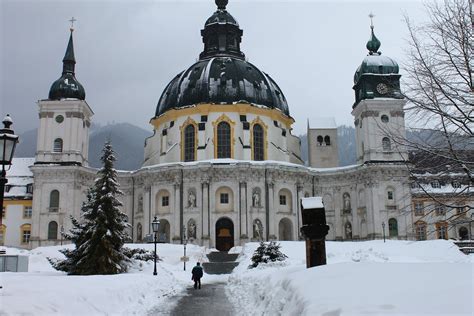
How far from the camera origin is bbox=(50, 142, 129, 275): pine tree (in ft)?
80.5

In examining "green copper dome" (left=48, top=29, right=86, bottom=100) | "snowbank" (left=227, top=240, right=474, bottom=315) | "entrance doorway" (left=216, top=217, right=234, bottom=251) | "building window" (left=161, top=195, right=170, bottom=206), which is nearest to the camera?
"snowbank" (left=227, top=240, right=474, bottom=315)

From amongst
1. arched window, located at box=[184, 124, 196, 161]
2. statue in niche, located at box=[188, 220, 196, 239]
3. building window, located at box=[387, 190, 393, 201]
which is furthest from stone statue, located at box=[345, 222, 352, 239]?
arched window, located at box=[184, 124, 196, 161]

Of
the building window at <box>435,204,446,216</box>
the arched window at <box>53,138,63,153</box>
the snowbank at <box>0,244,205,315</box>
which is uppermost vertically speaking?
the arched window at <box>53,138,63,153</box>

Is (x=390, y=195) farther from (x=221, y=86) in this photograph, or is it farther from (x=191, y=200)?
(x=221, y=86)

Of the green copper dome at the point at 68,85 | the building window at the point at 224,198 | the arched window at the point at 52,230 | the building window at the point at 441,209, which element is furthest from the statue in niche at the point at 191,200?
the building window at the point at 441,209

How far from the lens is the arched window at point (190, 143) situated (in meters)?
65.2

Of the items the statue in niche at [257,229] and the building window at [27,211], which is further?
the building window at [27,211]

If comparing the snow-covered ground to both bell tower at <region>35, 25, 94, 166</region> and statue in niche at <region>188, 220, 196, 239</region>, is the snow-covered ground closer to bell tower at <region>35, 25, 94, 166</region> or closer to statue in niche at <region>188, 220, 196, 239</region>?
statue in niche at <region>188, 220, 196, 239</region>

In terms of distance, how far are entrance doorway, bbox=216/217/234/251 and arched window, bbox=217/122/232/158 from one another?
28.7ft

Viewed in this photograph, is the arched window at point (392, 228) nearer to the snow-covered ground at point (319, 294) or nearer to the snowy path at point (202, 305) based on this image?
the snowy path at point (202, 305)

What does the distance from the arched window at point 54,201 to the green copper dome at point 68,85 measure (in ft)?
40.8

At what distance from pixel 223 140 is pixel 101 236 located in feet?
133

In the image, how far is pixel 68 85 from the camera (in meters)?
67.5

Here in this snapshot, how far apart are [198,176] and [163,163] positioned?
6823 mm
